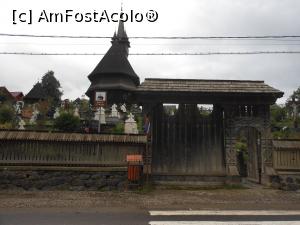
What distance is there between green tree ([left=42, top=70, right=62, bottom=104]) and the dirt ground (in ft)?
166

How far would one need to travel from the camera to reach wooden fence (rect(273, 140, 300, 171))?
14.9 meters

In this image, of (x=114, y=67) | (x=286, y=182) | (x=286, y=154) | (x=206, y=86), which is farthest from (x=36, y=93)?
(x=286, y=182)

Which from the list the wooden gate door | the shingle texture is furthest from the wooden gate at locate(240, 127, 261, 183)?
the shingle texture

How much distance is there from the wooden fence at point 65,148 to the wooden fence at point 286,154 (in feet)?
18.5

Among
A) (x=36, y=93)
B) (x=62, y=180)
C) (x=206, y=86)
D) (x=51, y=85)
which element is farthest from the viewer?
(x=51, y=85)

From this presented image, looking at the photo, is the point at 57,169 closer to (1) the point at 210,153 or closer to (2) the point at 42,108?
(1) the point at 210,153

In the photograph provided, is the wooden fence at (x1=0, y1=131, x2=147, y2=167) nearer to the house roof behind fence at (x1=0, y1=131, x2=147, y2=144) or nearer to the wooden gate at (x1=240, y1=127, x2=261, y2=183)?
the house roof behind fence at (x1=0, y1=131, x2=147, y2=144)

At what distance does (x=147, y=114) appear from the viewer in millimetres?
15531

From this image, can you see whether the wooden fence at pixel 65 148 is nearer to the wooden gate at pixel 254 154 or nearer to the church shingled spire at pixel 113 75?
the wooden gate at pixel 254 154

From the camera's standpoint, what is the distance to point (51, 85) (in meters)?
62.8

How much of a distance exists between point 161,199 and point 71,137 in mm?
4891

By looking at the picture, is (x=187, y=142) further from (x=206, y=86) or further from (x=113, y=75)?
(x=113, y=75)

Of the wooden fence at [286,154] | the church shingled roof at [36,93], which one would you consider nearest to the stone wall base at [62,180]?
the wooden fence at [286,154]

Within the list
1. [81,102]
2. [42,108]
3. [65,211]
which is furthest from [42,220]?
[81,102]
